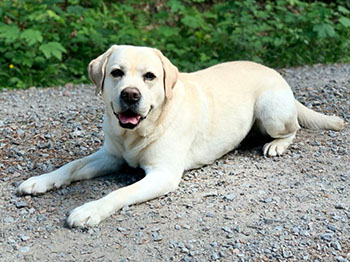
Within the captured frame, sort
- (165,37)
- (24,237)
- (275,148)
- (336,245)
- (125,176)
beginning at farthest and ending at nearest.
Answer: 1. (165,37)
2. (275,148)
3. (125,176)
4. (24,237)
5. (336,245)

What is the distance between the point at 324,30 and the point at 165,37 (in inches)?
86.9

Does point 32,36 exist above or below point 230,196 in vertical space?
below

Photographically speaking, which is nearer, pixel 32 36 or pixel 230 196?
pixel 230 196

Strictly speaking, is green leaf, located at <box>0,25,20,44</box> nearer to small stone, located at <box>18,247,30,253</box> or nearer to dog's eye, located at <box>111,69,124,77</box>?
dog's eye, located at <box>111,69,124,77</box>

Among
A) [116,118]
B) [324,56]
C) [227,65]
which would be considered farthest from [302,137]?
[324,56]

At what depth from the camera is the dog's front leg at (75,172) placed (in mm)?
3940

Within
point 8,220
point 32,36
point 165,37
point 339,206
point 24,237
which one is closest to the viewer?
point 24,237

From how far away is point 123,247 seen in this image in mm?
3279

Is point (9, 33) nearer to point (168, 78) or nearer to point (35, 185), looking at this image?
point (35, 185)

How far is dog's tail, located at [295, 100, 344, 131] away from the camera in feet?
16.7

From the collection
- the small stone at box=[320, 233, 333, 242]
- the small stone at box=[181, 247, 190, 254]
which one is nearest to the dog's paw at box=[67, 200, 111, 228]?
the small stone at box=[181, 247, 190, 254]

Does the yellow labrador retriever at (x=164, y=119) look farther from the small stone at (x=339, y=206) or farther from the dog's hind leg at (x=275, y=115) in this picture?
the small stone at (x=339, y=206)

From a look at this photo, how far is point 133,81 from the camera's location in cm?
372

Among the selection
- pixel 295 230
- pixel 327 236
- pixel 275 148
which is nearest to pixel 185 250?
pixel 295 230
